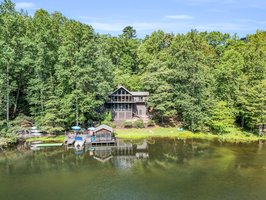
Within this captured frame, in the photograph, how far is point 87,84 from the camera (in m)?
46.3

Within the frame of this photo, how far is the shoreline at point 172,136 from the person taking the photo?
41.3 meters

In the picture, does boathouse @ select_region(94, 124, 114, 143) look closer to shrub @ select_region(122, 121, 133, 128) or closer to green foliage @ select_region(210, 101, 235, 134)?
shrub @ select_region(122, 121, 133, 128)

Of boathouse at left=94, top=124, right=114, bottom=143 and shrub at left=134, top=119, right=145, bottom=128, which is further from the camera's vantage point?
shrub at left=134, top=119, right=145, bottom=128

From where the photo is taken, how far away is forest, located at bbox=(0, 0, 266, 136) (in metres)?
42.6

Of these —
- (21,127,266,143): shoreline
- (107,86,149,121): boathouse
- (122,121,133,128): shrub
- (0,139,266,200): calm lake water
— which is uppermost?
(107,86,149,121): boathouse

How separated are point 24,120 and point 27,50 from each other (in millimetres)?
12121

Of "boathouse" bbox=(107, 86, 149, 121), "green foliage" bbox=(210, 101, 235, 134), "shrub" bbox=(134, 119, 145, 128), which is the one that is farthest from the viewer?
"boathouse" bbox=(107, 86, 149, 121)

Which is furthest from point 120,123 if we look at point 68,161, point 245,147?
point 245,147

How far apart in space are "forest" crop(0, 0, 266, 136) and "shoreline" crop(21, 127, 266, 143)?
1.63 meters

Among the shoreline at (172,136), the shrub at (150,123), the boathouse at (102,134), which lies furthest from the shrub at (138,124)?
the boathouse at (102,134)

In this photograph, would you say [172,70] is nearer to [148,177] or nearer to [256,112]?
[256,112]

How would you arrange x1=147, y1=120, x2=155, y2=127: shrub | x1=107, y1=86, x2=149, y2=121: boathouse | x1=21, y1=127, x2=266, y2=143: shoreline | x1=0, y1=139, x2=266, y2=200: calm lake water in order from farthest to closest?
x1=107, y1=86, x2=149, y2=121: boathouse, x1=147, y1=120, x2=155, y2=127: shrub, x1=21, y1=127, x2=266, y2=143: shoreline, x1=0, y1=139, x2=266, y2=200: calm lake water

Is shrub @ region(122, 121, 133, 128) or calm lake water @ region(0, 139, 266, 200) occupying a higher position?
shrub @ region(122, 121, 133, 128)

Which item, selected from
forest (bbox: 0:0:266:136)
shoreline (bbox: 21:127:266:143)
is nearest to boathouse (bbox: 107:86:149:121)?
forest (bbox: 0:0:266:136)
